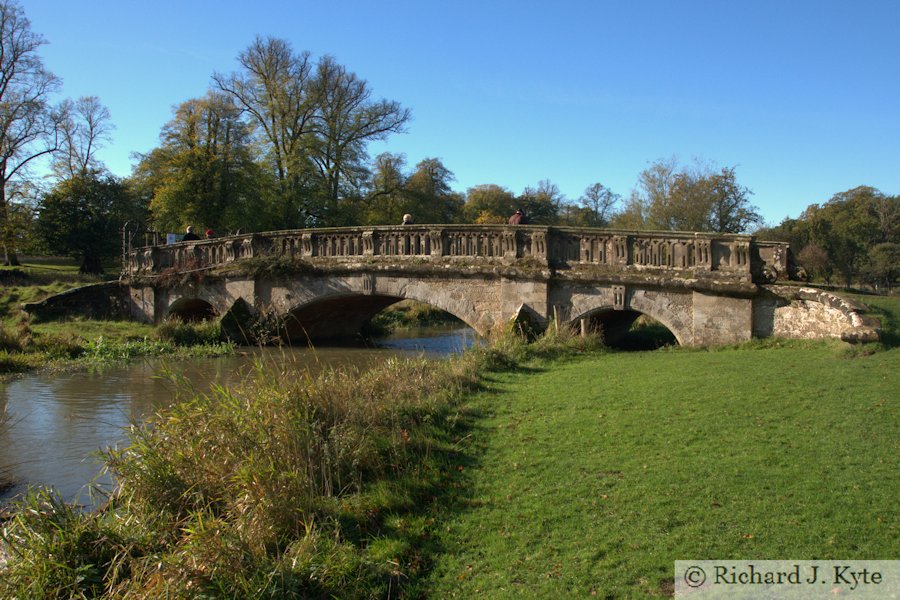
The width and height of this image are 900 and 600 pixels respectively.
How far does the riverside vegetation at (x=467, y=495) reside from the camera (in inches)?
148

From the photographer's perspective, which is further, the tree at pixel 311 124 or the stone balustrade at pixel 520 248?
the tree at pixel 311 124

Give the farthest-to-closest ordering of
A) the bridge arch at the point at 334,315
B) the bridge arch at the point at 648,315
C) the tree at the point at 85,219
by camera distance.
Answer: the tree at the point at 85,219 → the bridge arch at the point at 334,315 → the bridge arch at the point at 648,315

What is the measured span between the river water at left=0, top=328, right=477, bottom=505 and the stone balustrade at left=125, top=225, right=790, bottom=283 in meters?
3.06

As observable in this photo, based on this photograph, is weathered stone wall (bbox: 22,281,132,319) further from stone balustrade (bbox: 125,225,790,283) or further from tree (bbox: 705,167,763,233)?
tree (bbox: 705,167,763,233)

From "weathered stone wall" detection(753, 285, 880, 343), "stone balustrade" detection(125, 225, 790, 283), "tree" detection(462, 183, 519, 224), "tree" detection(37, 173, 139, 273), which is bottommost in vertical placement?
"weathered stone wall" detection(753, 285, 880, 343)

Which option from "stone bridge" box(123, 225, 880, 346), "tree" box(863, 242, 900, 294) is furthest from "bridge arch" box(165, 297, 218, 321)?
"tree" box(863, 242, 900, 294)

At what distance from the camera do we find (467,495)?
4.95m

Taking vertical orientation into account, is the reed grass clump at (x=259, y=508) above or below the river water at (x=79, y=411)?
above

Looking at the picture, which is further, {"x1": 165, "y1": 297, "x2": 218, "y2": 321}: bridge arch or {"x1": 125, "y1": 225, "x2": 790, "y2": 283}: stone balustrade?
{"x1": 165, "y1": 297, "x2": 218, "y2": 321}: bridge arch

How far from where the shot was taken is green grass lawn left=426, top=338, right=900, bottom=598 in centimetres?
371

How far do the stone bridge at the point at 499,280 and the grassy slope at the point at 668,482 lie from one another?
10.7 ft

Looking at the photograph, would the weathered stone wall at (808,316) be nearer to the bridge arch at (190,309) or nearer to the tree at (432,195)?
the bridge arch at (190,309)

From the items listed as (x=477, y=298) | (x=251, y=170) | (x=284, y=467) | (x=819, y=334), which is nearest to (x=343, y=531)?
(x=284, y=467)

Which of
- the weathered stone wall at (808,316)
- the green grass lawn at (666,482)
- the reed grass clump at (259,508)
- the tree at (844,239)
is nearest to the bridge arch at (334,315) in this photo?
the weathered stone wall at (808,316)
